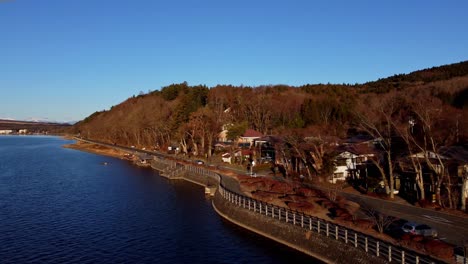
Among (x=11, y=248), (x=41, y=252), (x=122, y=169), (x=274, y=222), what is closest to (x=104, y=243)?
(x=41, y=252)

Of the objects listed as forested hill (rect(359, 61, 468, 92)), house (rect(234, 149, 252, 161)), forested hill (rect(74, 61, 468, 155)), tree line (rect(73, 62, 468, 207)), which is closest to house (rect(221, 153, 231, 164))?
house (rect(234, 149, 252, 161))

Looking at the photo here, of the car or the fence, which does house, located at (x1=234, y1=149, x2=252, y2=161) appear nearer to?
the fence

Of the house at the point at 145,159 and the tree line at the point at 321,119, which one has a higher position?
the tree line at the point at 321,119

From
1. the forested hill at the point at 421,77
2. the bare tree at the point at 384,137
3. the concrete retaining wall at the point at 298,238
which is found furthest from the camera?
the forested hill at the point at 421,77

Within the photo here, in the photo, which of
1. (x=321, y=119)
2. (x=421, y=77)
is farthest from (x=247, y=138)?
(x=421, y=77)

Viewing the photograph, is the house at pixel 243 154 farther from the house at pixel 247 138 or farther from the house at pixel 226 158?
the house at pixel 247 138

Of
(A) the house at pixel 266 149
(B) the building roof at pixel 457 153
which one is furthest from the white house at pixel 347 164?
(A) the house at pixel 266 149
